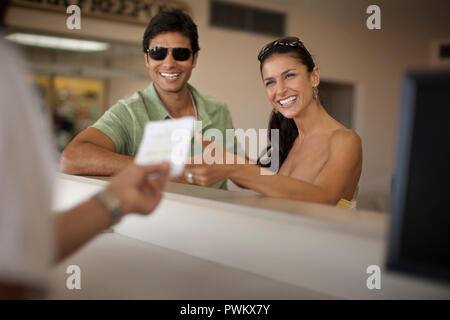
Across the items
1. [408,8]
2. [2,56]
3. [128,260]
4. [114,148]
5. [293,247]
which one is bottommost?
[128,260]

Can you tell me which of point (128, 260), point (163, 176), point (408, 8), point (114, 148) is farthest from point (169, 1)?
point (163, 176)

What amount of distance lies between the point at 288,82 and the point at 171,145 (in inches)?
50.4

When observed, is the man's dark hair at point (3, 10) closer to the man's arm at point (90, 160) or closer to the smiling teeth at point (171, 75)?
the man's arm at point (90, 160)

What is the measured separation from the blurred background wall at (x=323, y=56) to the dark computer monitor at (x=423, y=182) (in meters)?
5.00

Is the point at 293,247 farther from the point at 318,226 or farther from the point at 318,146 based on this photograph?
the point at 318,146

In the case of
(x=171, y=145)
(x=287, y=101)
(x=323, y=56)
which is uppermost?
(x=323, y=56)

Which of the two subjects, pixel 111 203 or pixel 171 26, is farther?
pixel 171 26

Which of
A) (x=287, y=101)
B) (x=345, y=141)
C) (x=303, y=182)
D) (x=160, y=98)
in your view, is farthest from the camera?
(x=160, y=98)

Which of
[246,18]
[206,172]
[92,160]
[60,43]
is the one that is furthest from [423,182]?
[246,18]

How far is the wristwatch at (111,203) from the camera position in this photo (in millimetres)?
816

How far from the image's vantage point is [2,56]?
0.68 m

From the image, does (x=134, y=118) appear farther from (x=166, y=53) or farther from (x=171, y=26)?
(x=171, y=26)

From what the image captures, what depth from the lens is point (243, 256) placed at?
1243mm
